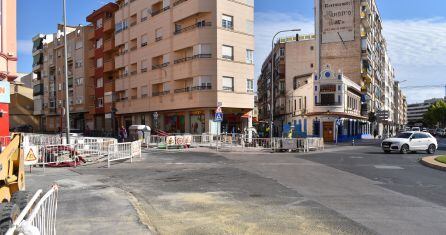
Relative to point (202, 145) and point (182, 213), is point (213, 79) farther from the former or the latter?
point (182, 213)

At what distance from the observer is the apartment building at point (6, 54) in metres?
19.9

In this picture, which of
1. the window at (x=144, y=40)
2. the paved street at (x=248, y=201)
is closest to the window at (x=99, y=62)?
the window at (x=144, y=40)

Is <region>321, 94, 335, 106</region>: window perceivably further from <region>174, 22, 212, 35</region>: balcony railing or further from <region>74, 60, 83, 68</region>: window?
<region>74, 60, 83, 68</region>: window

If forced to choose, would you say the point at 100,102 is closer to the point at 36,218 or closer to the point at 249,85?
the point at 249,85

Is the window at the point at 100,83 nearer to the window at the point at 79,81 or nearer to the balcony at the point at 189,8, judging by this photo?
the window at the point at 79,81

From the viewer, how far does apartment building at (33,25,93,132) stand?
6756 cm

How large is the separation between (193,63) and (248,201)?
1339 inches

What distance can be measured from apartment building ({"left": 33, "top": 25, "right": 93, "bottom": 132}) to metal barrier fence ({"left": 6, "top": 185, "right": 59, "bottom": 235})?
57.0 m

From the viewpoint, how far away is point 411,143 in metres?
29.1

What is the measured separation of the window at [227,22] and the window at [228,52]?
6.59 ft

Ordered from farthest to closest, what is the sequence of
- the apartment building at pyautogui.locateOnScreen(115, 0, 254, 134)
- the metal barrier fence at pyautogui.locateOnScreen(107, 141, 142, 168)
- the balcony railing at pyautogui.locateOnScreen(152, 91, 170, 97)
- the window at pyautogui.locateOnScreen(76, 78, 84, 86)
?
the window at pyautogui.locateOnScreen(76, 78, 84, 86)
the balcony railing at pyautogui.locateOnScreen(152, 91, 170, 97)
the apartment building at pyautogui.locateOnScreen(115, 0, 254, 134)
the metal barrier fence at pyautogui.locateOnScreen(107, 141, 142, 168)

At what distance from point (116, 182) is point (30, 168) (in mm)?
5019

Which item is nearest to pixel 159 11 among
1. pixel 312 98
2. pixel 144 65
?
pixel 144 65

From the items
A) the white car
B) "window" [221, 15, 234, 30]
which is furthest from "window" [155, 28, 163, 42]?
the white car
